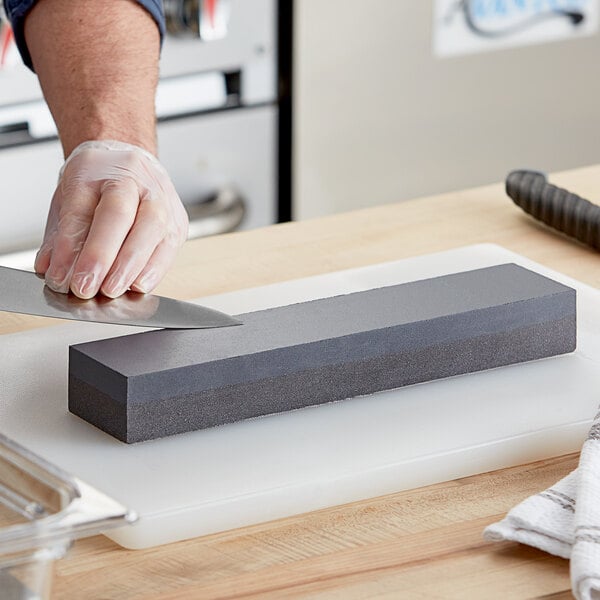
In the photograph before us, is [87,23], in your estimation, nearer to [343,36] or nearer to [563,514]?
[563,514]

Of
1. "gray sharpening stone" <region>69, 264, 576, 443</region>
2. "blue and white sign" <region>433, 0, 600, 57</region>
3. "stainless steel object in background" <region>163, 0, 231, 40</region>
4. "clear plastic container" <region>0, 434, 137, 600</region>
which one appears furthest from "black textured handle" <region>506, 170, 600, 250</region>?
"blue and white sign" <region>433, 0, 600, 57</region>

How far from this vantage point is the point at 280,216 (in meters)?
2.34

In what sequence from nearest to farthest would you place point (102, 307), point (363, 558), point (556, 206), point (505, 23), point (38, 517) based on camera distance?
point (38, 517), point (363, 558), point (102, 307), point (556, 206), point (505, 23)

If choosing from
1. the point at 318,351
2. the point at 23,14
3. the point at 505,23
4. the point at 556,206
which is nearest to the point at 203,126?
the point at 505,23

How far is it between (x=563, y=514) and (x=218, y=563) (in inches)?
7.9

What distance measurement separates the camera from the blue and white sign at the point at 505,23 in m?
2.32

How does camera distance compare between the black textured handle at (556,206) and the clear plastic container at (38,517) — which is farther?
the black textured handle at (556,206)

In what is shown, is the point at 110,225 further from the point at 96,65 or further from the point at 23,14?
the point at 23,14

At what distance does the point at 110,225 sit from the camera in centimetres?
99

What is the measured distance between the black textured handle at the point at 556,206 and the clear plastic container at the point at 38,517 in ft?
2.32

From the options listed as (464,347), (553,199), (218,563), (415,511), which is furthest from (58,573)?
(553,199)

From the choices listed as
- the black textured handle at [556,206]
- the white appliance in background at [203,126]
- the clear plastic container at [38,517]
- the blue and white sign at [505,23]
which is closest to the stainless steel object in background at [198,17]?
the white appliance in background at [203,126]

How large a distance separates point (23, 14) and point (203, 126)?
84cm

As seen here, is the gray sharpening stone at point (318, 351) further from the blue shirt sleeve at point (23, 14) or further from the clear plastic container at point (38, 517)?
the blue shirt sleeve at point (23, 14)
